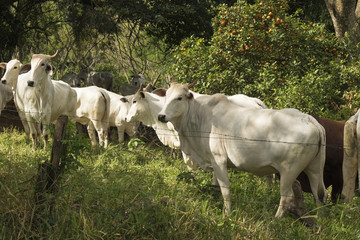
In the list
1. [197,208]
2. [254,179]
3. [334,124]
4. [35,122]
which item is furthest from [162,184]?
[35,122]

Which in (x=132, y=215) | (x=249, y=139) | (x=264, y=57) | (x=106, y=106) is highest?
(x=249, y=139)

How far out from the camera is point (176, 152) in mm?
9531

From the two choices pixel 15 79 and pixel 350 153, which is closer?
pixel 350 153

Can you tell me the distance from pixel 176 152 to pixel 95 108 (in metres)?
2.16

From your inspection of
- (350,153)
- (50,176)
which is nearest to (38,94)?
(50,176)

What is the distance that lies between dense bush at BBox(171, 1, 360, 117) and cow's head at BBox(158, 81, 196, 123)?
3.23m

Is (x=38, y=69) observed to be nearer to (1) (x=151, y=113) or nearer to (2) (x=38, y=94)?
(2) (x=38, y=94)

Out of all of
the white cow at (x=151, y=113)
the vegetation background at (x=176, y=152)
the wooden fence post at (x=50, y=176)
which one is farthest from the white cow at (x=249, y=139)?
the white cow at (x=151, y=113)

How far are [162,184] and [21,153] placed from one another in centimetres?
278

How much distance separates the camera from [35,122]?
9047 millimetres

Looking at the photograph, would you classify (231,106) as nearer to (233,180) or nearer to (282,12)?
(233,180)

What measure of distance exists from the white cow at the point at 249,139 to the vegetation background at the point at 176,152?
31 cm

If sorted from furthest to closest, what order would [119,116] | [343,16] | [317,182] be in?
[343,16]
[119,116]
[317,182]

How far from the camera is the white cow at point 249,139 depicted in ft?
17.4
